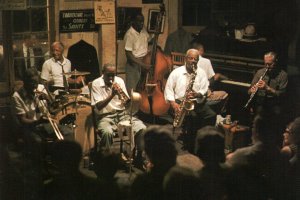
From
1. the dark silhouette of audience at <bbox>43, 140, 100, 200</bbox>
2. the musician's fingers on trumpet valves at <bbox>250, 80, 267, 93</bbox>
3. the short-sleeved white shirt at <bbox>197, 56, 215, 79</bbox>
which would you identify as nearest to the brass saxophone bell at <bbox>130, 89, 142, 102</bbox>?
the dark silhouette of audience at <bbox>43, 140, 100, 200</bbox>

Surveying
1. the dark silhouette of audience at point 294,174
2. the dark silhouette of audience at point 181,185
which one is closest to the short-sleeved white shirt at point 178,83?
the dark silhouette of audience at point 181,185

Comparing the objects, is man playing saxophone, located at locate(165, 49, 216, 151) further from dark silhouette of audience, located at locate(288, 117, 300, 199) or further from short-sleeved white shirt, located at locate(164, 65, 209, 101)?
dark silhouette of audience, located at locate(288, 117, 300, 199)

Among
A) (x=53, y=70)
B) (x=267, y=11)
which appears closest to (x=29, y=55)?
(x=53, y=70)

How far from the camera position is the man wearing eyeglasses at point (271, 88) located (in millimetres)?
5836

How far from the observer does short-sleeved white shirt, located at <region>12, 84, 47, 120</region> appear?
5.38 metres

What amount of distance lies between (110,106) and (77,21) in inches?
41.9

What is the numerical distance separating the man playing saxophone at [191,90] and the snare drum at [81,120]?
104 cm

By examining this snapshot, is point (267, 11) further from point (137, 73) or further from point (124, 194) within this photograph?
point (124, 194)

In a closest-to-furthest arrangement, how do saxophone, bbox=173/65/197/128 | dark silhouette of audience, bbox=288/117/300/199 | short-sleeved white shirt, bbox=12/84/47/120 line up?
short-sleeved white shirt, bbox=12/84/47/120
dark silhouette of audience, bbox=288/117/300/199
saxophone, bbox=173/65/197/128

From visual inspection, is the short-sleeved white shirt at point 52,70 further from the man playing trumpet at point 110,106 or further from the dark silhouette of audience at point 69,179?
the dark silhouette of audience at point 69,179

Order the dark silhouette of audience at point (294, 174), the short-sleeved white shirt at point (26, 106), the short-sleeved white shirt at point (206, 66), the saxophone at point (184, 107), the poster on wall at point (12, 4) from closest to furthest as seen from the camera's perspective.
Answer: the poster on wall at point (12, 4) → the short-sleeved white shirt at point (26, 106) → the dark silhouette of audience at point (294, 174) → the saxophone at point (184, 107) → the short-sleeved white shirt at point (206, 66)

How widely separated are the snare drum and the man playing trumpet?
103 millimetres

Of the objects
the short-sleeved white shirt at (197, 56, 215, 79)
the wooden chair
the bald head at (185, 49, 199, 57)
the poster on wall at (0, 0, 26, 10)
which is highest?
the poster on wall at (0, 0, 26, 10)

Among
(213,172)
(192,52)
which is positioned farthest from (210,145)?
(192,52)
